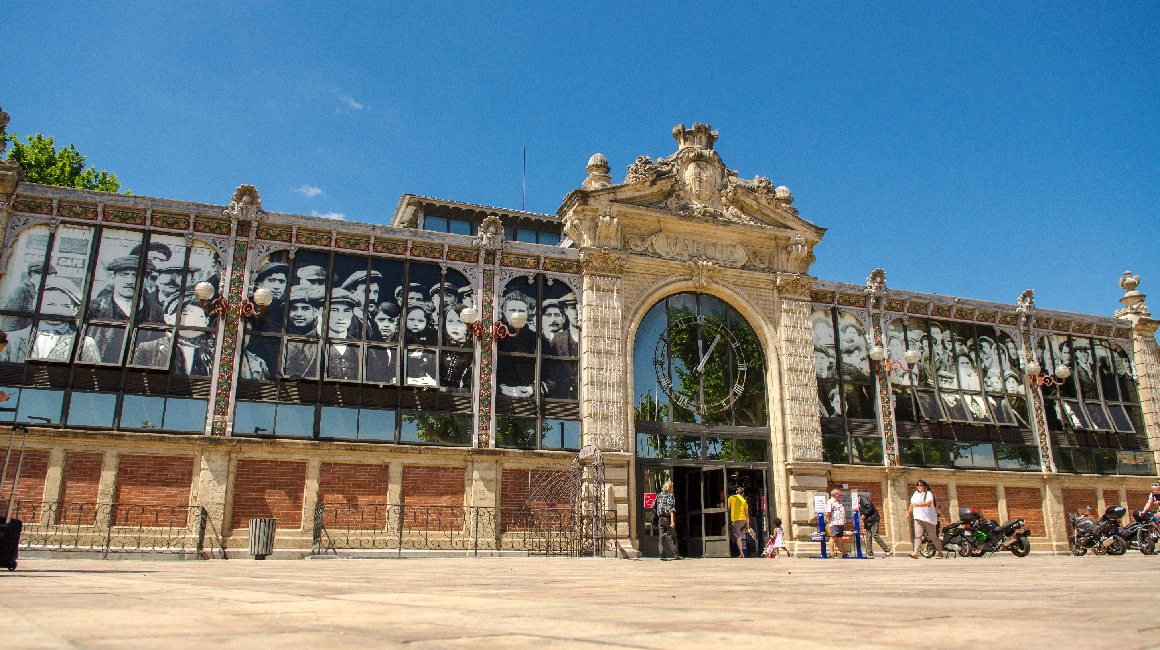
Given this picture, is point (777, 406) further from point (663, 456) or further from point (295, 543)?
point (295, 543)

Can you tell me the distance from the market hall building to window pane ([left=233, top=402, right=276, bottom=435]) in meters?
0.05

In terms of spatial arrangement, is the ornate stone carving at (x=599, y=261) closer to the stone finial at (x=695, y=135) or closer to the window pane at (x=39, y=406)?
the stone finial at (x=695, y=135)

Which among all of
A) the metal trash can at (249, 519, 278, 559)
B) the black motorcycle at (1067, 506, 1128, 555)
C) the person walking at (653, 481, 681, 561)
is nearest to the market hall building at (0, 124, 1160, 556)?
the metal trash can at (249, 519, 278, 559)

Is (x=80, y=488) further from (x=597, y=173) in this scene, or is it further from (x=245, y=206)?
(x=597, y=173)

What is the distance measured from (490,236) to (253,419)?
7.40m

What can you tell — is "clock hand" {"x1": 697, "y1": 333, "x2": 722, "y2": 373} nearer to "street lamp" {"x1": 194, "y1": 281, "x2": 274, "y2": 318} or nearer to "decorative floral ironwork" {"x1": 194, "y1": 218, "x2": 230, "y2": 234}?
"street lamp" {"x1": 194, "y1": 281, "x2": 274, "y2": 318}

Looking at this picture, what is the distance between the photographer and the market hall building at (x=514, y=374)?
57.5 ft

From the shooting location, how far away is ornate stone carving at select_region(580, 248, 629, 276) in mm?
21516

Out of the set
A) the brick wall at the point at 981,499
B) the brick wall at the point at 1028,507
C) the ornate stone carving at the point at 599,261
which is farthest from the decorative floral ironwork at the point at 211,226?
the brick wall at the point at 1028,507

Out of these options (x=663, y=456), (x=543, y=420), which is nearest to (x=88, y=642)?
(x=543, y=420)

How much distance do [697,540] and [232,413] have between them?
1211 centimetres

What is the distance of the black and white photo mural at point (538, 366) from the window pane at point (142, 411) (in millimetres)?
7609

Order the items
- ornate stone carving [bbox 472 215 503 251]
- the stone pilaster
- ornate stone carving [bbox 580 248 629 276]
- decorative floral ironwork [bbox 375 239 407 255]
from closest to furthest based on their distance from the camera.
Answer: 1. decorative floral ironwork [bbox 375 239 407 255]
2. the stone pilaster
3. ornate stone carving [bbox 472 215 503 251]
4. ornate stone carving [bbox 580 248 629 276]

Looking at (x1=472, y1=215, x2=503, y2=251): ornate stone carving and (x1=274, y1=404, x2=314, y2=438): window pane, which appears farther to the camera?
(x1=472, y1=215, x2=503, y2=251): ornate stone carving
